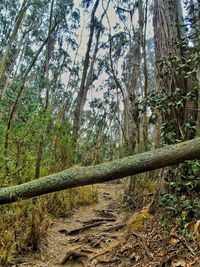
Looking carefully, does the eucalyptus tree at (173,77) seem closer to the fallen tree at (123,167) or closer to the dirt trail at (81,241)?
the dirt trail at (81,241)

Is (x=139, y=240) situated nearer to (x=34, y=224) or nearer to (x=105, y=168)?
(x=34, y=224)

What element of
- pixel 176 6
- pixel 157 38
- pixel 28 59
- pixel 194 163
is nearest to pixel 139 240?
pixel 194 163

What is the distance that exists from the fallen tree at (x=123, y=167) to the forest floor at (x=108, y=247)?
55.3 inches

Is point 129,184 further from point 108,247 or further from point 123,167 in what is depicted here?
point 123,167

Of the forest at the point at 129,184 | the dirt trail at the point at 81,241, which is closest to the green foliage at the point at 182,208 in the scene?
the forest at the point at 129,184

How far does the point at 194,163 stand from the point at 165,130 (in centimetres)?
96

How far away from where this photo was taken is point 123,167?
167cm

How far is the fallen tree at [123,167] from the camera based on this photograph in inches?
62.8

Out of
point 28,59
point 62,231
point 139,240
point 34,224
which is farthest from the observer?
point 28,59

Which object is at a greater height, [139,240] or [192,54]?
[192,54]

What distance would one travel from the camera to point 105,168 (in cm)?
169

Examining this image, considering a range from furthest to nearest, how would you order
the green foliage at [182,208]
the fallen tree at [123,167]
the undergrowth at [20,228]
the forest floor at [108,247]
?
1. the undergrowth at [20,228]
2. the green foliage at [182,208]
3. the forest floor at [108,247]
4. the fallen tree at [123,167]

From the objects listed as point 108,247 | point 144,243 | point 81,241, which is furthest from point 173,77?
point 81,241

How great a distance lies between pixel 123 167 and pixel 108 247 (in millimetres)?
3319
